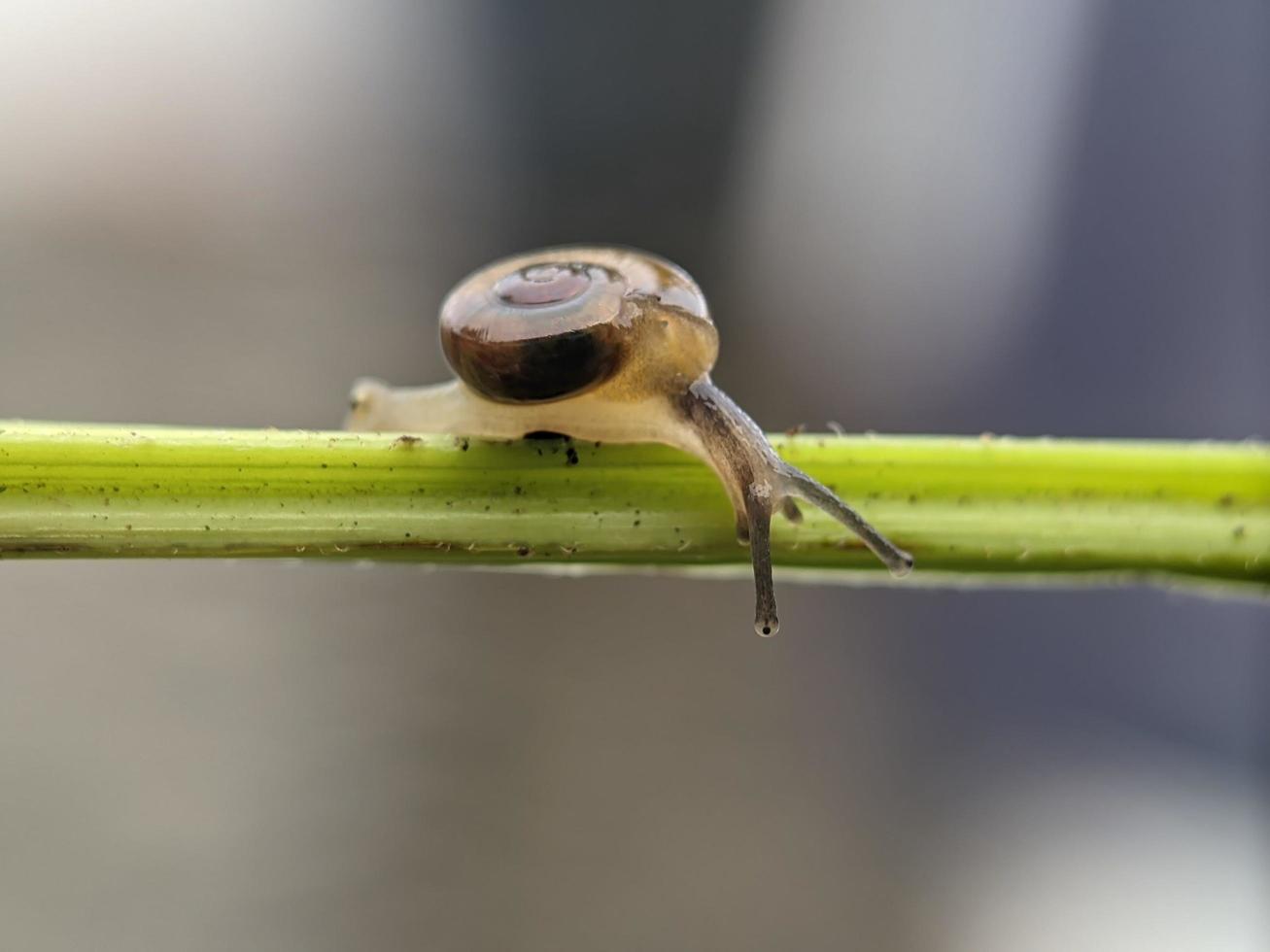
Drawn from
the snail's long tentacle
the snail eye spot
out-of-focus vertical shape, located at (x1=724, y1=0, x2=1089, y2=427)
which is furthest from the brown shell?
out-of-focus vertical shape, located at (x1=724, y1=0, x2=1089, y2=427)

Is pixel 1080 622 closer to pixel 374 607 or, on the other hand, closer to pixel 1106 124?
pixel 1106 124

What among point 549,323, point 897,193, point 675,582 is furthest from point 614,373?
point 897,193

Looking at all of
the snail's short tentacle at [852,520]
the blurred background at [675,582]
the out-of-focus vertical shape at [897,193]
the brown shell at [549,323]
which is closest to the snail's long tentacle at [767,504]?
the snail's short tentacle at [852,520]

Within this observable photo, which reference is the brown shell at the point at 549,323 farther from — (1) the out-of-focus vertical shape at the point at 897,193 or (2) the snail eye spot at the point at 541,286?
(1) the out-of-focus vertical shape at the point at 897,193

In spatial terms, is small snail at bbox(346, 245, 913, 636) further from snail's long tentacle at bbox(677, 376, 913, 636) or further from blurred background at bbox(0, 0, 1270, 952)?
blurred background at bbox(0, 0, 1270, 952)

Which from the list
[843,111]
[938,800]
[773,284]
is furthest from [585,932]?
[843,111]

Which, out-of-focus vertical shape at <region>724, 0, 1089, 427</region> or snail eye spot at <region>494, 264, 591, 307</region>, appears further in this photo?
out-of-focus vertical shape at <region>724, 0, 1089, 427</region>
